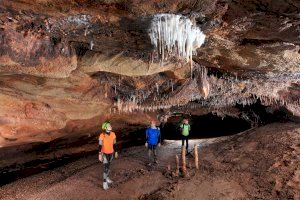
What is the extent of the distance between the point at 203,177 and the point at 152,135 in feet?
6.87

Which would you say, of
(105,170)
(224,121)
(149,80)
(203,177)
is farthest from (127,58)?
(224,121)

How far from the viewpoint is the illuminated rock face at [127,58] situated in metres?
4.91

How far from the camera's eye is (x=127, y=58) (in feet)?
24.3

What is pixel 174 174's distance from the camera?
9.90m

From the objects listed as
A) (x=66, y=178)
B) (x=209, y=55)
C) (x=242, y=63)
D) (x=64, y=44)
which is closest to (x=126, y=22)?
(x=64, y=44)

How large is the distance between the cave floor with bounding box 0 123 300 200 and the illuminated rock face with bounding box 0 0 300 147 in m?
1.72

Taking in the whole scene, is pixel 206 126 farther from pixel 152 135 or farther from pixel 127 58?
pixel 127 58

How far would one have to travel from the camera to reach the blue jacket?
9934 millimetres

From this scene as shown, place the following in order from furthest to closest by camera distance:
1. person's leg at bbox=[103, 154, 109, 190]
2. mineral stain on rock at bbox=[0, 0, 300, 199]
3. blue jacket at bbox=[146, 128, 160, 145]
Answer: blue jacket at bbox=[146, 128, 160, 145] < person's leg at bbox=[103, 154, 109, 190] < mineral stain on rock at bbox=[0, 0, 300, 199]

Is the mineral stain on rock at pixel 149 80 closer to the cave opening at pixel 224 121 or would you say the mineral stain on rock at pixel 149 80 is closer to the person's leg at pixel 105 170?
the cave opening at pixel 224 121

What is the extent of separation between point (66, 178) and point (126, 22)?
7.27 m

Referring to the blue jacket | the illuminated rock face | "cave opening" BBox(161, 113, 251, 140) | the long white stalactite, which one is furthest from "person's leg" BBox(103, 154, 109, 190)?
"cave opening" BBox(161, 113, 251, 140)

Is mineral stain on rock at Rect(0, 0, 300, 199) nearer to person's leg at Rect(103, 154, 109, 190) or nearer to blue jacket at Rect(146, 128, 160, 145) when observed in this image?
person's leg at Rect(103, 154, 109, 190)

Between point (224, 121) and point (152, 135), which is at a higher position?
point (152, 135)
